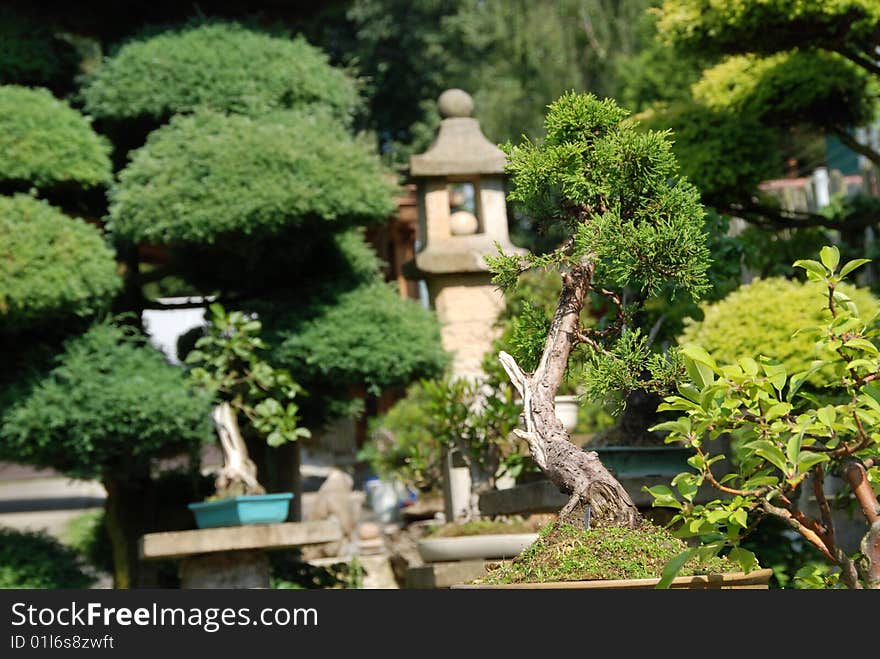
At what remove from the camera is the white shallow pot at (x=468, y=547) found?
17.9ft

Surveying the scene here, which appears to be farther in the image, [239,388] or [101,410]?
[239,388]

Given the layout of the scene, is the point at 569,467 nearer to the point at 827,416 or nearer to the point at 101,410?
the point at 827,416

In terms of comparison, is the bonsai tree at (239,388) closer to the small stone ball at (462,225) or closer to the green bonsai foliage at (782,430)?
the small stone ball at (462,225)

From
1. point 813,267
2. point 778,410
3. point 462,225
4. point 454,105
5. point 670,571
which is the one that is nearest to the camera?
point 670,571

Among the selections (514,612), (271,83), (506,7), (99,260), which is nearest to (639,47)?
(506,7)

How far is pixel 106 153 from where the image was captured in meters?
6.48

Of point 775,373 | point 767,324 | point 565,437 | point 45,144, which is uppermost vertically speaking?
point 45,144

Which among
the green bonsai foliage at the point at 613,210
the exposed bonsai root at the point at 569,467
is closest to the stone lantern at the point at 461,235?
the green bonsai foliage at the point at 613,210

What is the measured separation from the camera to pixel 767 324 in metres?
4.94

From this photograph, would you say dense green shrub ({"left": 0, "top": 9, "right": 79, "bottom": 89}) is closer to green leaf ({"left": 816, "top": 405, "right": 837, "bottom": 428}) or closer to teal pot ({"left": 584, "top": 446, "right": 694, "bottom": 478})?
teal pot ({"left": 584, "top": 446, "right": 694, "bottom": 478})

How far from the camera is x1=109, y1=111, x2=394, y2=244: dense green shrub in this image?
19.0ft

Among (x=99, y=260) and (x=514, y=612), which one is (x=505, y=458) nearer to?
(x=99, y=260)

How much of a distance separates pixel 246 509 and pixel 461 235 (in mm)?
2359

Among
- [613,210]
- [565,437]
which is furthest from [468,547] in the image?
[613,210]
